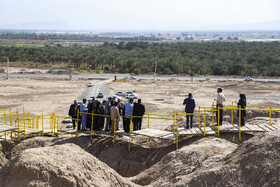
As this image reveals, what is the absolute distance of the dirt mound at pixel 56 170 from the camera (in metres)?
11.1

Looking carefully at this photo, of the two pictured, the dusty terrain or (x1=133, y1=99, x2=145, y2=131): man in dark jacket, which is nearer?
the dusty terrain

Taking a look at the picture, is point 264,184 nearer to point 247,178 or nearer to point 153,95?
point 247,178

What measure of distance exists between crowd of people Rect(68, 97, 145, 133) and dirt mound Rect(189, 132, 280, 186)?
5.30 meters

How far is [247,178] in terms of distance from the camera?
11.4m

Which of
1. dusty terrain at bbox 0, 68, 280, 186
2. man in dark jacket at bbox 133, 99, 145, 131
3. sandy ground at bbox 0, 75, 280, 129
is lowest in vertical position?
sandy ground at bbox 0, 75, 280, 129

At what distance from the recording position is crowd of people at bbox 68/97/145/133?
1661 centimetres

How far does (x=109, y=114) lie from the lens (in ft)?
56.8

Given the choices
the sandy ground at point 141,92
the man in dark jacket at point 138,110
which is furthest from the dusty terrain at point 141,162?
the sandy ground at point 141,92

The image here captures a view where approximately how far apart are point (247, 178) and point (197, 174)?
1.53 metres

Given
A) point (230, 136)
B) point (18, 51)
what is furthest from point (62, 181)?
point (18, 51)

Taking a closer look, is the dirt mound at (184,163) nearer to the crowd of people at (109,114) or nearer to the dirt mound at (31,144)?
the crowd of people at (109,114)

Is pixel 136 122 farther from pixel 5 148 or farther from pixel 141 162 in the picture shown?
pixel 5 148

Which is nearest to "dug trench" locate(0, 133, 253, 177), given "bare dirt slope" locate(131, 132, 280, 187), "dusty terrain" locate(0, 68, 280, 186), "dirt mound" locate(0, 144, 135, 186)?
"dusty terrain" locate(0, 68, 280, 186)

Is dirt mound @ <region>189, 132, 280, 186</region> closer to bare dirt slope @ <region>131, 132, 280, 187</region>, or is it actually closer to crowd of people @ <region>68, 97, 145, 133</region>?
bare dirt slope @ <region>131, 132, 280, 187</region>
